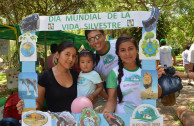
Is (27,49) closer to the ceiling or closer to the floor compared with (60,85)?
closer to the ceiling

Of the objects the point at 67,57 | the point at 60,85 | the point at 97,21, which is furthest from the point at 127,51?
the point at 60,85

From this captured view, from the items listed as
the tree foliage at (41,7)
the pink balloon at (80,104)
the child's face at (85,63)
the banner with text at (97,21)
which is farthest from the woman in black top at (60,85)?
the tree foliage at (41,7)

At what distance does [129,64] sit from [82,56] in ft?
2.14

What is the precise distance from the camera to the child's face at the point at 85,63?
2.29 metres

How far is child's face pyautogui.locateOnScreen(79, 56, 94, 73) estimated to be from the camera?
7.51ft

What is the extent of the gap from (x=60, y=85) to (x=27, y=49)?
2.24 feet

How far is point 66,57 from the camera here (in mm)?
2023

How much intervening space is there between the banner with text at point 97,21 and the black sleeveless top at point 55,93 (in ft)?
2.30

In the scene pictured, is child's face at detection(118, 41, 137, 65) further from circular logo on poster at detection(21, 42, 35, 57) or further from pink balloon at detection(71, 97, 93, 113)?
circular logo on poster at detection(21, 42, 35, 57)

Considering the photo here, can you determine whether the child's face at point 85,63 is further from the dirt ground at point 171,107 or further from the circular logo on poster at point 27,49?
the dirt ground at point 171,107

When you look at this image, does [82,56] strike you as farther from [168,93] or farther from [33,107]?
[168,93]

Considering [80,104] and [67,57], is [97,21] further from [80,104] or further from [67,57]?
[80,104]

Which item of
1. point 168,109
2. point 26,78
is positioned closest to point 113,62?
point 26,78

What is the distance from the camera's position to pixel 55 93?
208 centimetres
